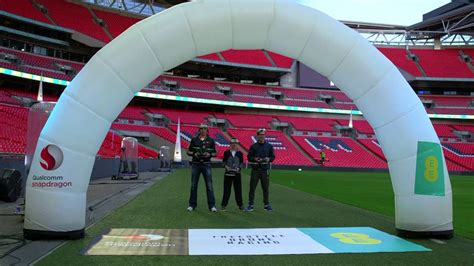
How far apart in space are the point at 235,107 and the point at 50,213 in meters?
44.2

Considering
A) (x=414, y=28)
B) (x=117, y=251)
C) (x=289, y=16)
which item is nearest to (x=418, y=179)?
(x=289, y=16)

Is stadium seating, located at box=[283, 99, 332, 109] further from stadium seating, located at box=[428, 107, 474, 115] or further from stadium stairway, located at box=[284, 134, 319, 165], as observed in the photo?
stadium seating, located at box=[428, 107, 474, 115]

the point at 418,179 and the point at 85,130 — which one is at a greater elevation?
the point at 85,130

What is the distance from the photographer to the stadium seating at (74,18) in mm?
40219

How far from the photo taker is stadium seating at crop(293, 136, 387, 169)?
A: 132 feet

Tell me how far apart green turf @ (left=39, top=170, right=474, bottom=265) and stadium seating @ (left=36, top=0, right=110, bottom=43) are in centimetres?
3363

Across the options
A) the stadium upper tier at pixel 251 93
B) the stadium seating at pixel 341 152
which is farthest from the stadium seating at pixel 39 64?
the stadium seating at pixel 341 152

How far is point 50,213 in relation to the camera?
549 centimetres

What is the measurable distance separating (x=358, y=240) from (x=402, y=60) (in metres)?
54.5

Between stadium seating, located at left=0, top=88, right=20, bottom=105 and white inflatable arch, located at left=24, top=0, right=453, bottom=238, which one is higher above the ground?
stadium seating, located at left=0, top=88, right=20, bottom=105

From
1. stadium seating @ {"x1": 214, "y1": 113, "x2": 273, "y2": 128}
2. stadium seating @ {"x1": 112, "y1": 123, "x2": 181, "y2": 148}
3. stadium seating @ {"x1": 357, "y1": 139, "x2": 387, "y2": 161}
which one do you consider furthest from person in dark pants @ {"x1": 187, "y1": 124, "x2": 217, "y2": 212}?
stadium seating @ {"x1": 357, "y1": 139, "x2": 387, "y2": 161}

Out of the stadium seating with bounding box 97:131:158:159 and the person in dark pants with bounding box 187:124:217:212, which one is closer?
the person in dark pants with bounding box 187:124:217:212

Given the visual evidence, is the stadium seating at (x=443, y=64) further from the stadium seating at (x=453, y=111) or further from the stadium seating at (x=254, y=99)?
the stadium seating at (x=254, y=99)

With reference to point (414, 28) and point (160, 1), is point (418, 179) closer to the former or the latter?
point (160, 1)
